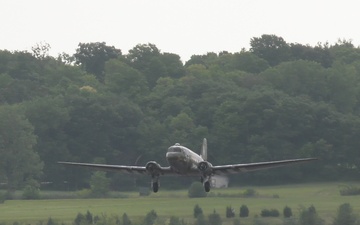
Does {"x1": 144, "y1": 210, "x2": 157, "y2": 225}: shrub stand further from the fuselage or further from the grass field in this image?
the fuselage

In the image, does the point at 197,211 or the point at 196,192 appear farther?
the point at 196,192

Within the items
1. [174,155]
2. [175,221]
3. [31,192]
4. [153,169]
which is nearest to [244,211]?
[175,221]

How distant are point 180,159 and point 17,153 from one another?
8348 cm

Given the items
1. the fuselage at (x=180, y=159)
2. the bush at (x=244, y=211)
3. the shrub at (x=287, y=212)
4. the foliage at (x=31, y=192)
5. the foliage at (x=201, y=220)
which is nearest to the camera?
the fuselage at (x=180, y=159)

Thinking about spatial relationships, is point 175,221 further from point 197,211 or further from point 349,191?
point 349,191

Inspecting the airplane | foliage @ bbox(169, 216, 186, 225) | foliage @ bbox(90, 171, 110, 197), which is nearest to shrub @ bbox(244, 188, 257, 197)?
foliage @ bbox(169, 216, 186, 225)

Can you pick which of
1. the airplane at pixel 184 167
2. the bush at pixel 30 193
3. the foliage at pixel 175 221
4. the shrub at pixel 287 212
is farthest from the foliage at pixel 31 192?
the airplane at pixel 184 167

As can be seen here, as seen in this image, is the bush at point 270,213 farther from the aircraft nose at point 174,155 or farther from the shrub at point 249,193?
the aircraft nose at point 174,155

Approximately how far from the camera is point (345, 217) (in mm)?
134625

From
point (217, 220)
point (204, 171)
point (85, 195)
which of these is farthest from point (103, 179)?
point (204, 171)

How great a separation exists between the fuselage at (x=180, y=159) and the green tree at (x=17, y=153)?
75130 millimetres

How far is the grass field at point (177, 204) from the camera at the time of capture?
141875mm

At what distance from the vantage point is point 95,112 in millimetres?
197750

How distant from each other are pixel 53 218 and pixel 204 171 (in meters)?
42.0
